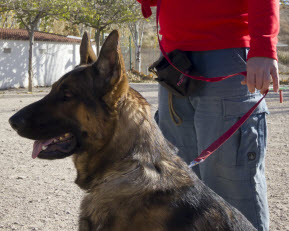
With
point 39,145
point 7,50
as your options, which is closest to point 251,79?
point 39,145

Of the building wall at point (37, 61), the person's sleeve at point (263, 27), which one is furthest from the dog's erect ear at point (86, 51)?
the building wall at point (37, 61)

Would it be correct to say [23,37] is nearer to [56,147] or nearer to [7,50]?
[7,50]

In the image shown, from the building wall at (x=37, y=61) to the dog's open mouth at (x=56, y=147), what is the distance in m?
21.2

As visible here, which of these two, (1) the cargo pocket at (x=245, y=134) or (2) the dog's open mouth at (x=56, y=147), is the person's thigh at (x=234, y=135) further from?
(2) the dog's open mouth at (x=56, y=147)

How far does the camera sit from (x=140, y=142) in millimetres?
2334

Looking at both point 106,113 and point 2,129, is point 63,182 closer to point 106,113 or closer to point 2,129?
point 106,113

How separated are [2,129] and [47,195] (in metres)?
4.61

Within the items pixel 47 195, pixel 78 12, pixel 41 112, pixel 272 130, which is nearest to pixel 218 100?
pixel 41 112

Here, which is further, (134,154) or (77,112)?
(77,112)

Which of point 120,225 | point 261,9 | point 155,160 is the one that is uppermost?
point 261,9

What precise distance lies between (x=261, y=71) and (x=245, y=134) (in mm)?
443

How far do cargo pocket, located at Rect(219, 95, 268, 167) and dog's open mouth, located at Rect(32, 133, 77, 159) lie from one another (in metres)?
0.97

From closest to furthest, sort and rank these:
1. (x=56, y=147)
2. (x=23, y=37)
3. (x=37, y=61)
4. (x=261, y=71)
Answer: (x=261, y=71) < (x=56, y=147) < (x=23, y=37) < (x=37, y=61)

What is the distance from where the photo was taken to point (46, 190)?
4.89 metres
